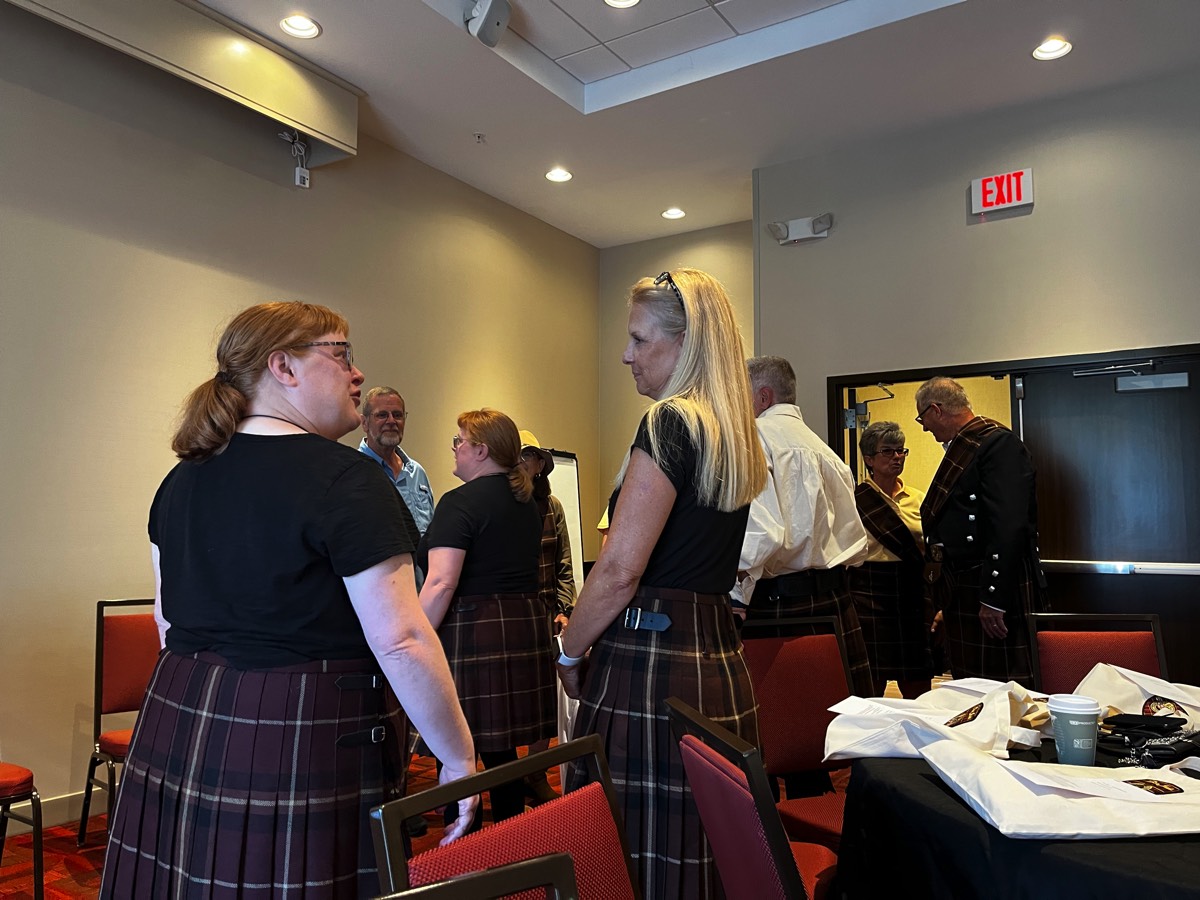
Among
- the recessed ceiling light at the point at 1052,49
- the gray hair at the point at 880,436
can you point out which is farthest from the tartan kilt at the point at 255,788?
the recessed ceiling light at the point at 1052,49

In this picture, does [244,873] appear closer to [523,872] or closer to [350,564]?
[350,564]

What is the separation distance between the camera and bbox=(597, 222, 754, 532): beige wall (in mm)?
6477

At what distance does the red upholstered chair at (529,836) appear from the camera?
863 millimetres

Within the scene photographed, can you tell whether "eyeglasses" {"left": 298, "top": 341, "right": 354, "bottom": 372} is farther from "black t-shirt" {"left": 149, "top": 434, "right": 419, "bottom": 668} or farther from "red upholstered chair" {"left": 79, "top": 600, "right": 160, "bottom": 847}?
"red upholstered chair" {"left": 79, "top": 600, "right": 160, "bottom": 847}

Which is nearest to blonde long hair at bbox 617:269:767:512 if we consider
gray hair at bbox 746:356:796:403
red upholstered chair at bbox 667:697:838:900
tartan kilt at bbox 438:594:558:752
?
red upholstered chair at bbox 667:697:838:900

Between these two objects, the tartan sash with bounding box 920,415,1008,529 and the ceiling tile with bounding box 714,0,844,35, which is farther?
the ceiling tile with bounding box 714,0,844,35

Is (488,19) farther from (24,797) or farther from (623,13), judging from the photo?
(24,797)

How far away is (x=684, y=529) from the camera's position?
5.49 ft

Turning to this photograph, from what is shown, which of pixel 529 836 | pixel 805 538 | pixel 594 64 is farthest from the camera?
pixel 594 64

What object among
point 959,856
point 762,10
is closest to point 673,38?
point 762,10

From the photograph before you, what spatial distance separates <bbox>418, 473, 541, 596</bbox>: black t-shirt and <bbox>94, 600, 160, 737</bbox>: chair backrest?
50.0 inches

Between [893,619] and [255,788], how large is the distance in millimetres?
3104

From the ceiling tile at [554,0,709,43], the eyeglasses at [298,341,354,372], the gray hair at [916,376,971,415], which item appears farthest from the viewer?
the ceiling tile at [554,0,709,43]

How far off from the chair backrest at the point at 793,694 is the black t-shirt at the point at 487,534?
89 cm
